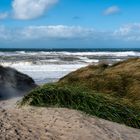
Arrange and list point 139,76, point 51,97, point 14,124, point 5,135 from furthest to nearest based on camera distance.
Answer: point 139,76 → point 51,97 → point 14,124 → point 5,135

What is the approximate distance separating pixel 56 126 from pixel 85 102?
0.82 meters

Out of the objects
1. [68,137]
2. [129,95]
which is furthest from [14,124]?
[129,95]

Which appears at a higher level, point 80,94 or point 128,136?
point 80,94

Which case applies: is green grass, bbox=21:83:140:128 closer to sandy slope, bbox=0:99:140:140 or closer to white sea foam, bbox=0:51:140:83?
sandy slope, bbox=0:99:140:140

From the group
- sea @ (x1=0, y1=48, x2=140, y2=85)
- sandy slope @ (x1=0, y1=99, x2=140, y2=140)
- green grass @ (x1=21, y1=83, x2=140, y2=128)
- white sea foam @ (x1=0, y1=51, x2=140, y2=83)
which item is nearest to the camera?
sandy slope @ (x1=0, y1=99, x2=140, y2=140)

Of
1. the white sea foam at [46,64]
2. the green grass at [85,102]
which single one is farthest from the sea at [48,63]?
the green grass at [85,102]

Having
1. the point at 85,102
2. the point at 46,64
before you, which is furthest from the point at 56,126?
the point at 46,64

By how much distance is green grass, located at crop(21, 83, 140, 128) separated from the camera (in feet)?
14.9

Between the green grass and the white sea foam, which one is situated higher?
the green grass

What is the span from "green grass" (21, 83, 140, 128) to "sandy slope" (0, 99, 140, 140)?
20 centimetres

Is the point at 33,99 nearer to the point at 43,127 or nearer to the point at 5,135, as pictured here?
the point at 43,127

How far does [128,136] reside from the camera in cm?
399

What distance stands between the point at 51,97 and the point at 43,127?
926 mm

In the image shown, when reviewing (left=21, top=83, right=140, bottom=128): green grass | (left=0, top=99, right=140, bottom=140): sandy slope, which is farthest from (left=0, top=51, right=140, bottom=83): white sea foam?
(left=0, top=99, right=140, bottom=140): sandy slope
